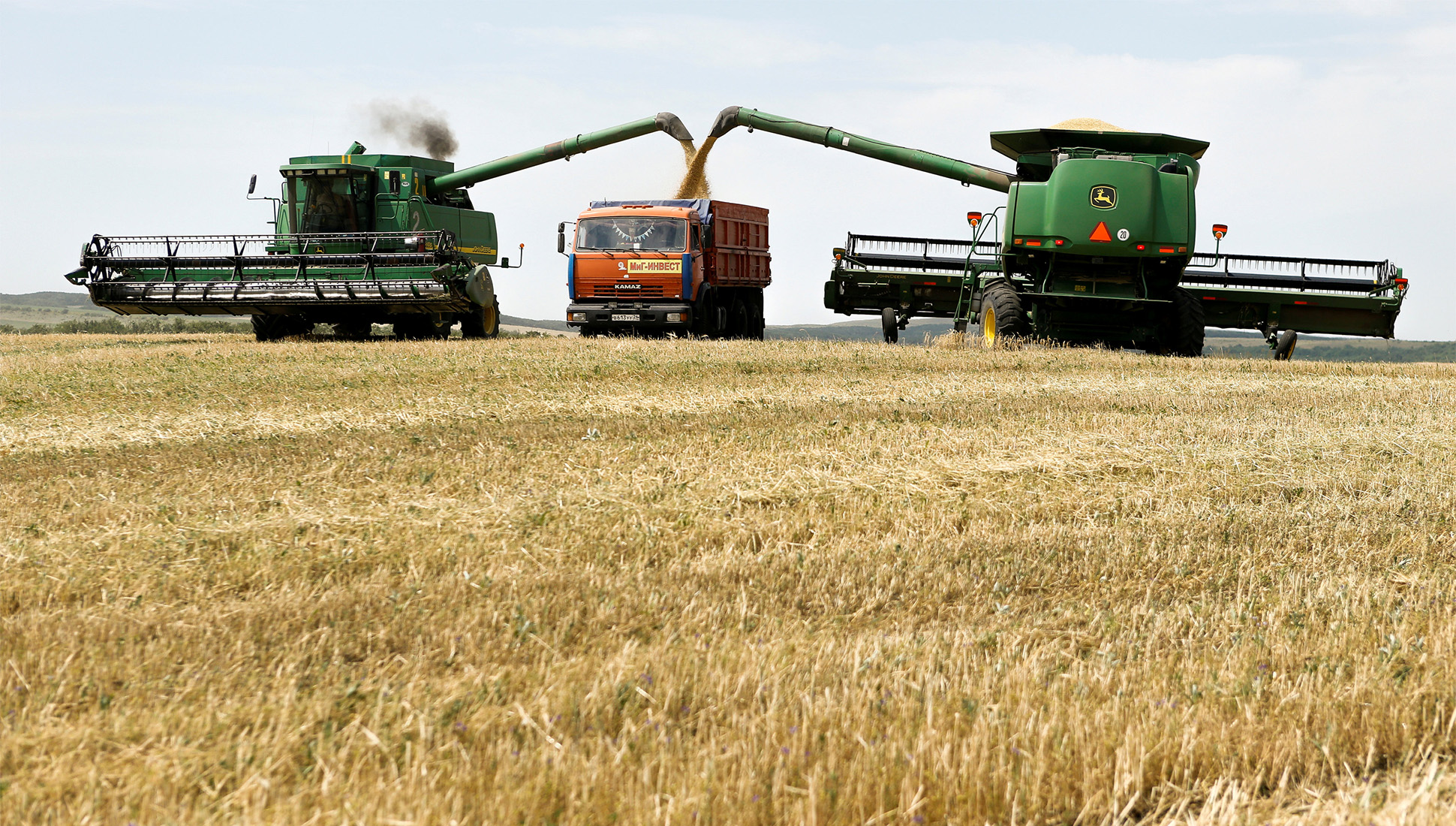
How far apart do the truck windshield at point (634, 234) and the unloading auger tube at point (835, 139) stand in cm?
436

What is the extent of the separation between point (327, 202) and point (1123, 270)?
13.8 meters

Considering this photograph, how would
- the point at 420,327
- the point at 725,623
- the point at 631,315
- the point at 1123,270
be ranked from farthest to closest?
the point at 420,327 < the point at 631,315 < the point at 1123,270 < the point at 725,623

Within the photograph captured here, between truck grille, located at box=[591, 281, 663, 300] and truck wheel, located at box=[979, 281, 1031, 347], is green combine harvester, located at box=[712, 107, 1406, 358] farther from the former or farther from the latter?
truck grille, located at box=[591, 281, 663, 300]

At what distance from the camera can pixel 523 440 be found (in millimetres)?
8172

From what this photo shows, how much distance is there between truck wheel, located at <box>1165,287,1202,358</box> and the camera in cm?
1816

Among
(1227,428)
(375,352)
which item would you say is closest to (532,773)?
(1227,428)

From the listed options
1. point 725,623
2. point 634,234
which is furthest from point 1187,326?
point 725,623

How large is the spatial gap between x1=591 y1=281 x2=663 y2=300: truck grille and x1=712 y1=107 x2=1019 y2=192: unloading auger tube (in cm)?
524

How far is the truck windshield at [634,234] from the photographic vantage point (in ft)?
69.7

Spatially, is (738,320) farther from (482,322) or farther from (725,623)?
(725,623)

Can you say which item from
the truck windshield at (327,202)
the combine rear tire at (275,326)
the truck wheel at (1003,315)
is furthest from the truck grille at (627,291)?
the truck wheel at (1003,315)

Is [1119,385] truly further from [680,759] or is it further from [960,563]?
[680,759]

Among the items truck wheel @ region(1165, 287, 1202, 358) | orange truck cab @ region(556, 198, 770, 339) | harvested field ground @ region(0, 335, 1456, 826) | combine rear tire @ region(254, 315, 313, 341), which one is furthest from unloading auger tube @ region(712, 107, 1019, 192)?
harvested field ground @ region(0, 335, 1456, 826)

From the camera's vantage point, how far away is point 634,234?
2145 centimetres
